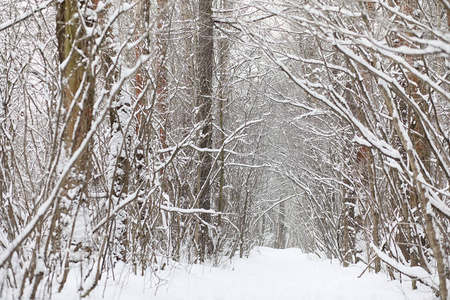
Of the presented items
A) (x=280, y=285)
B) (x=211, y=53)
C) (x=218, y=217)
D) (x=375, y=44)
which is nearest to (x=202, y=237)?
(x=218, y=217)

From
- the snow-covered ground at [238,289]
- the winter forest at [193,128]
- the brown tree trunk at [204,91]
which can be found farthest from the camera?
the brown tree trunk at [204,91]

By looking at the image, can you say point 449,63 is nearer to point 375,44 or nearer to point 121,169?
point 375,44

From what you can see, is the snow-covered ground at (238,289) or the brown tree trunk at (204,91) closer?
the snow-covered ground at (238,289)

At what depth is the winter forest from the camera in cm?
213

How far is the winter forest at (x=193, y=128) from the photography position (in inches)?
83.8

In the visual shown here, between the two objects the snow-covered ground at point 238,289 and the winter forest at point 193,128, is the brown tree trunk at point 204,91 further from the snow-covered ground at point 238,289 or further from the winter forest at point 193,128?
the snow-covered ground at point 238,289

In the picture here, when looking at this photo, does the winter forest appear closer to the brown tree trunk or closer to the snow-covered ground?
the brown tree trunk

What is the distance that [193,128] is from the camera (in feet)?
15.5

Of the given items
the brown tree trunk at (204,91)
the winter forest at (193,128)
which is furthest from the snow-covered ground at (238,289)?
the brown tree trunk at (204,91)

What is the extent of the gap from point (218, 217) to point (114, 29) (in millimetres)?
4293

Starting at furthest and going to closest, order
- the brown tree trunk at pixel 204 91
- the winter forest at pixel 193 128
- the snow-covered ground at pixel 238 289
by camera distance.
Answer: the brown tree trunk at pixel 204 91 → the snow-covered ground at pixel 238 289 → the winter forest at pixel 193 128

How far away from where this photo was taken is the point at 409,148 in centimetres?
225

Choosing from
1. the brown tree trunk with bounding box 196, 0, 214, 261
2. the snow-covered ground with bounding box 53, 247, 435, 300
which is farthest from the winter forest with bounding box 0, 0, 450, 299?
the snow-covered ground with bounding box 53, 247, 435, 300

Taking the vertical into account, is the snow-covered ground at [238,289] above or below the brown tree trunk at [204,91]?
below
